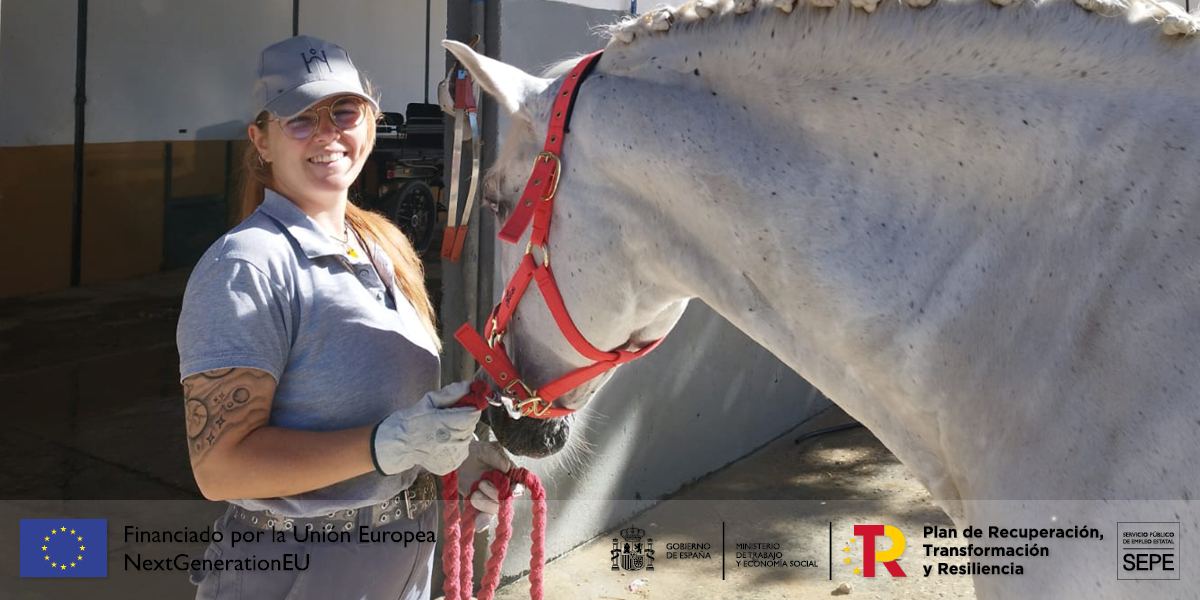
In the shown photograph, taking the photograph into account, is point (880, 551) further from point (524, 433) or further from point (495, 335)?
point (495, 335)

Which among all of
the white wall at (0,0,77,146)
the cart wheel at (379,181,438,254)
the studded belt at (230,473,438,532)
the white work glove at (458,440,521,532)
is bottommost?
the studded belt at (230,473,438,532)

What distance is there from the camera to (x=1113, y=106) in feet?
4.73

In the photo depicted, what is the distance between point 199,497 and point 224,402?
10.5 ft

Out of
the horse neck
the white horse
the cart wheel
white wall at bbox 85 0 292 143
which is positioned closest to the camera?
the white horse

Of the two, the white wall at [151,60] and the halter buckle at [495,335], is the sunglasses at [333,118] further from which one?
the white wall at [151,60]

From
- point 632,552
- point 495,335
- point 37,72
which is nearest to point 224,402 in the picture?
point 495,335

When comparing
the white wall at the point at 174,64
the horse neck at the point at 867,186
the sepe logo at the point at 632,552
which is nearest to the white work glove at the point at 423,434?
the horse neck at the point at 867,186

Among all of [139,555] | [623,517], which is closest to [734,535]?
[623,517]

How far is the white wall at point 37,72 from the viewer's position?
797 centimetres

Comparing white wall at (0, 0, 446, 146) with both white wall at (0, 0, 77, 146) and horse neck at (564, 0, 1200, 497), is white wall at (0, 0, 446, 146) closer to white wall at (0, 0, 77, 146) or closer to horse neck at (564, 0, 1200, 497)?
white wall at (0, 0, 77, 146)

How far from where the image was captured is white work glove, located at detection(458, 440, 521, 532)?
81.6 inches

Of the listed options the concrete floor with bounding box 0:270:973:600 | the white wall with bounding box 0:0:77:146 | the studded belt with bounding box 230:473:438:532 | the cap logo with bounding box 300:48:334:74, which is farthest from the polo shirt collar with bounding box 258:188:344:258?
the white wall with bounding box 0:0:77:146

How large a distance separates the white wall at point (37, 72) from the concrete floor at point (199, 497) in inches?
85.1

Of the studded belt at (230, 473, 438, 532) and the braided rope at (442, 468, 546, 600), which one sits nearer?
the studded belt at (230, 473, 438, 532)
